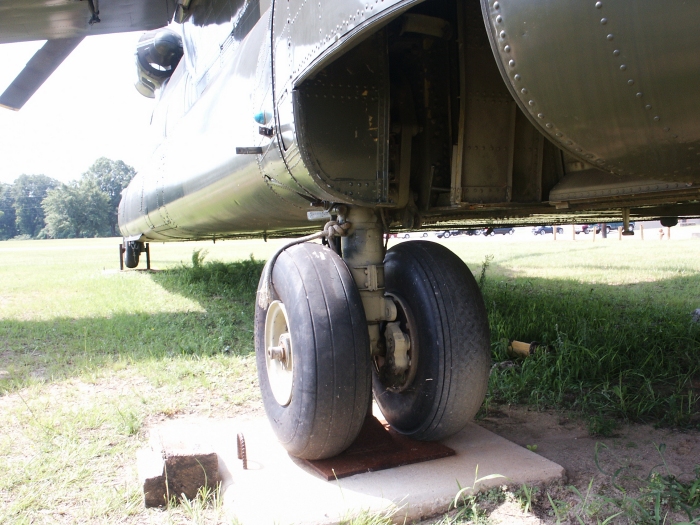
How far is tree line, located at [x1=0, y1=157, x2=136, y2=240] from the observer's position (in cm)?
7650

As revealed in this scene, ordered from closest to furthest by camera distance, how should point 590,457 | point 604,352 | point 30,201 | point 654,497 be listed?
1. point 654,497
2. point 590,457
3. point 604,352
4. point 30,201

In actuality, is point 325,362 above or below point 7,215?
below

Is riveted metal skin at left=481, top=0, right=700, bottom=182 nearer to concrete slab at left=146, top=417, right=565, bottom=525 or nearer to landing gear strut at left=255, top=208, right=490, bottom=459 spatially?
landing gear strut at left=255, top=208, right=490, bottom=459

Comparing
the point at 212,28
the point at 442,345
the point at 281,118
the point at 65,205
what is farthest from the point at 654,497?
the point at 65,205

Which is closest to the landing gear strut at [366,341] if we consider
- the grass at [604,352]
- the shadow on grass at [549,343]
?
the grass at [604,352]

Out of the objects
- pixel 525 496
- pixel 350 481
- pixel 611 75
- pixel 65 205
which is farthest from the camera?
pixel 65 205

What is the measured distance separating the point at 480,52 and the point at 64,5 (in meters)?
3.77

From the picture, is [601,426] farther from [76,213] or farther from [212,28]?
[76,213]

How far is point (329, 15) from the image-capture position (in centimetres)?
171

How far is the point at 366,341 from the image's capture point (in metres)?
2.29

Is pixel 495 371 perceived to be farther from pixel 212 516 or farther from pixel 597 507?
pixel 212 516

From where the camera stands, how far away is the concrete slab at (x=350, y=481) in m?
2.05

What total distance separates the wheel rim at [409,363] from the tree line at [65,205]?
192ft

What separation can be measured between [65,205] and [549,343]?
8236 centimetres
